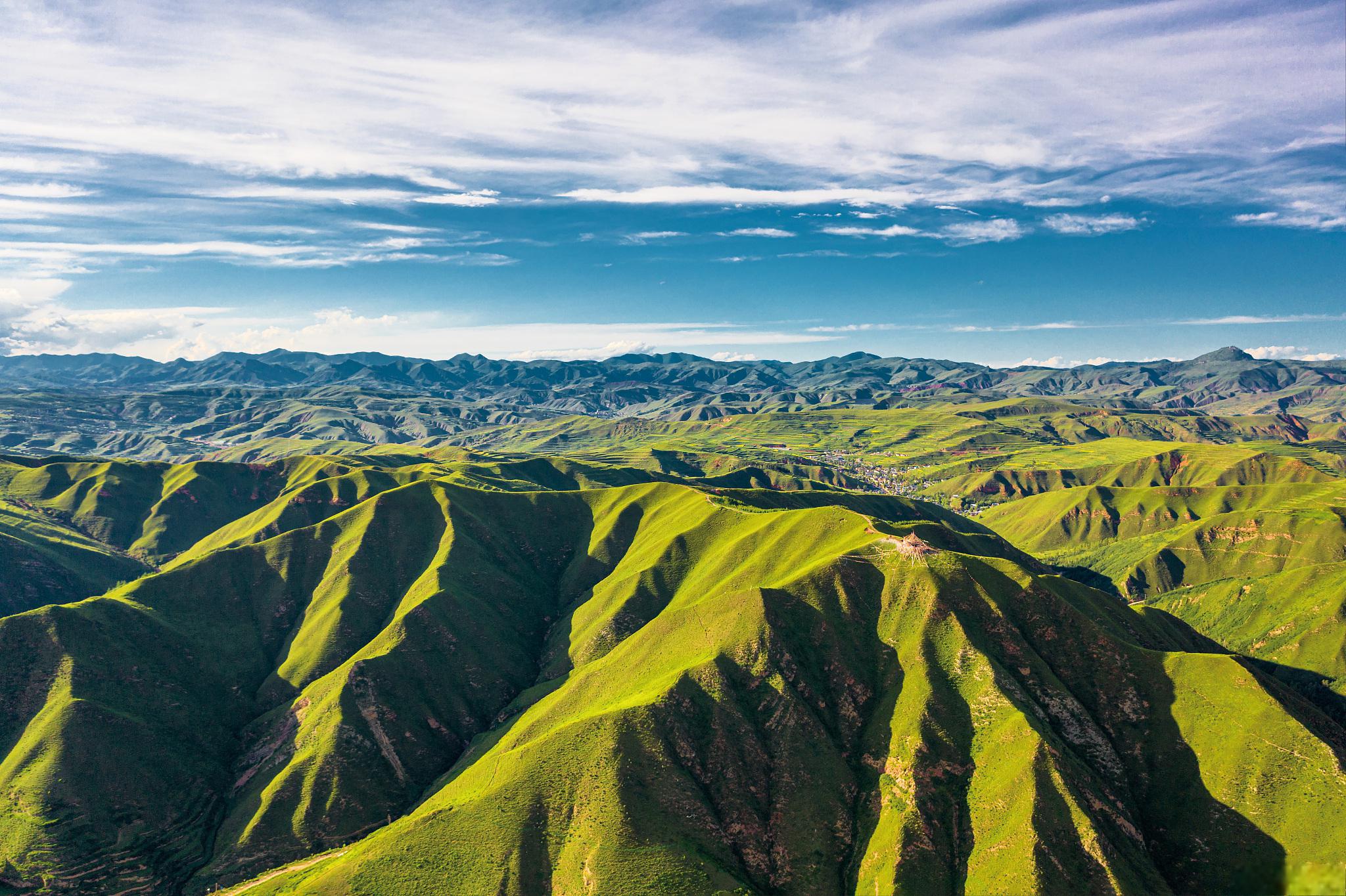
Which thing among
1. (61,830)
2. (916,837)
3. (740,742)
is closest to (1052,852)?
(916,837)

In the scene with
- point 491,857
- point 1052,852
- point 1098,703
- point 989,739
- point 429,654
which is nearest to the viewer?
point 1052,852

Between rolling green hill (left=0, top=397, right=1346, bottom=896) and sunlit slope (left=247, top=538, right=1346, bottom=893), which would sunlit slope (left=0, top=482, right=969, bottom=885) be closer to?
rolling green hill (left=0, top=397, right=1346, bottom=896)

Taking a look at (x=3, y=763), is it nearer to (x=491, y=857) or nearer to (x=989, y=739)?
(x=491, y=857)

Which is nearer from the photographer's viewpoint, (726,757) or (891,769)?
(891,769)

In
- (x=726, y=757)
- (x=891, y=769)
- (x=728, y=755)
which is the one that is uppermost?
(x=891, y=769)

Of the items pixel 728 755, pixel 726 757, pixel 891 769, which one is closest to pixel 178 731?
pixel 726 757

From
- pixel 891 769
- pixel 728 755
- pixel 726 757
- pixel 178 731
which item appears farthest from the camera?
pixel 178 731

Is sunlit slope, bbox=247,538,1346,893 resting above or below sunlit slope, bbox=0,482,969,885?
above

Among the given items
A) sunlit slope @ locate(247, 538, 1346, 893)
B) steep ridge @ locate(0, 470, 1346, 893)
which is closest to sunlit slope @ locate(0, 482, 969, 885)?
steep ridge @ locate(0, 470, 1346, 893)

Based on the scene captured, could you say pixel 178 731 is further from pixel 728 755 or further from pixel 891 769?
pixel 891 769
